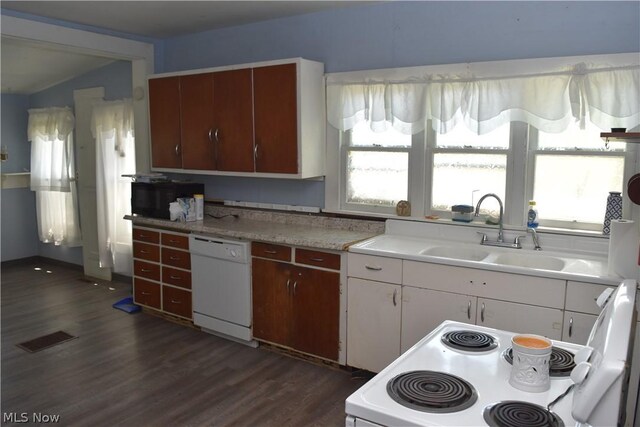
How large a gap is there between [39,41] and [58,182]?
102 inches

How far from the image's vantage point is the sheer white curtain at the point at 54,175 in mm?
6059

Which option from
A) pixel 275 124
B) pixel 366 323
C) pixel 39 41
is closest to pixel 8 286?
pixel 39 41

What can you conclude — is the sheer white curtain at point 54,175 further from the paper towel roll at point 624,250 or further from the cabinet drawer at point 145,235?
the paper towel roll at point 624,250

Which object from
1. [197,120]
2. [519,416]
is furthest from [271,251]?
[519,416]

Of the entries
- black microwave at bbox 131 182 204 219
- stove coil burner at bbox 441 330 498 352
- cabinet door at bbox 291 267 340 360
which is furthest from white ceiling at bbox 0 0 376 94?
stove coil burner at bbox 441 330 498 352

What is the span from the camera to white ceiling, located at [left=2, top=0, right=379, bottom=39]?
3682mm

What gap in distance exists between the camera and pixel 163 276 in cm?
438

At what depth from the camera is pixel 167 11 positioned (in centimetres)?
390

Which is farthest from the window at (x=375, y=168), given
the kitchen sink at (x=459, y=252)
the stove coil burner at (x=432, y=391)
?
the stove coil burner at (x=432, y=391)

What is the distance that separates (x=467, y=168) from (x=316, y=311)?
55.5 inches

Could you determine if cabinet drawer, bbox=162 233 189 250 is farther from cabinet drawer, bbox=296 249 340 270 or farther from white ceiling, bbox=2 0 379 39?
white ceiling, bbox=2 0 379 39

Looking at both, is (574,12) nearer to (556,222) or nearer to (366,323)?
(556,222)

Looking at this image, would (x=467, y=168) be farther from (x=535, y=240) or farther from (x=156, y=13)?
(x=156, y=13)

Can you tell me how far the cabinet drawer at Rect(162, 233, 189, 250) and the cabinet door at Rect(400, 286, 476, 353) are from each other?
76.0 inches
